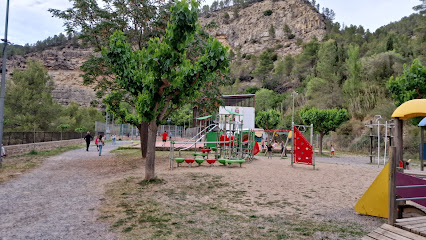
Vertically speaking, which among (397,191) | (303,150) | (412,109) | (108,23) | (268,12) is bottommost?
(397,191)

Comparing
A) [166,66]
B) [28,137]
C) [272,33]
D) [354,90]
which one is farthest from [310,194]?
[272,33]

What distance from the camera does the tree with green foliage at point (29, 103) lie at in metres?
31.3

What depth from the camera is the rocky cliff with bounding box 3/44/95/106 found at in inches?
3890

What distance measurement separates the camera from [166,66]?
851 centimetres

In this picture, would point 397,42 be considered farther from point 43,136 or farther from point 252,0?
point 252,0

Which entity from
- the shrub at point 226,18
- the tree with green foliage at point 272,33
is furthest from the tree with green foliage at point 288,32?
the shrub at point 226,18

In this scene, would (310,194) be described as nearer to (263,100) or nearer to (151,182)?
(151,182)

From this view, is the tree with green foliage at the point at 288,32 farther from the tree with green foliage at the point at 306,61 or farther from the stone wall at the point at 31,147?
the stone wall at the point at 31,147

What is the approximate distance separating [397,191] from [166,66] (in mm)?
6691

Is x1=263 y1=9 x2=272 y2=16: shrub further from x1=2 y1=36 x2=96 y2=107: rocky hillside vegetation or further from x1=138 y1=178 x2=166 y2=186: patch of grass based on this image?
x1=138 y1=178 x2=166 y2=186: patch of grass

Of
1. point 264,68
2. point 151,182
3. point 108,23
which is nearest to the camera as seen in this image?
point 151,182

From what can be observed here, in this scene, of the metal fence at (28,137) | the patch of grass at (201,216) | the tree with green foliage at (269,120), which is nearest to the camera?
the patch of grass at (201,216)

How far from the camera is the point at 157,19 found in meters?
16.1

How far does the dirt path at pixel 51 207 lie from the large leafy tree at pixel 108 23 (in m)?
5.93
